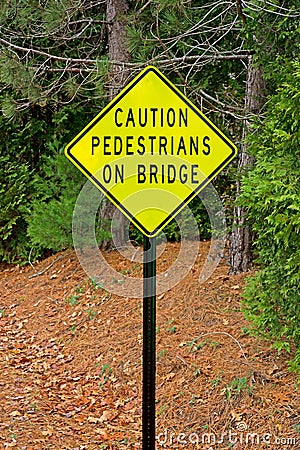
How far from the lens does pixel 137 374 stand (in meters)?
5.21

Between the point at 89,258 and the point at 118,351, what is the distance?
203 cm

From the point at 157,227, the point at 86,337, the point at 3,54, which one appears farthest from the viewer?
the point at 3,54

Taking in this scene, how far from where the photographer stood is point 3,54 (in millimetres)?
6516

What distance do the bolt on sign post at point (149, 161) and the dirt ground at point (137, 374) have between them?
127 cm

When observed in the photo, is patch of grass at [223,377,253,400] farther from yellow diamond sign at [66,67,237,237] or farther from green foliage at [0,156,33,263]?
green foliage at [0,156,33,263]

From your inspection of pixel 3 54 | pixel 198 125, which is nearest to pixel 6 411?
pixel 198 125

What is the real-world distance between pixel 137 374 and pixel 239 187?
196 cm

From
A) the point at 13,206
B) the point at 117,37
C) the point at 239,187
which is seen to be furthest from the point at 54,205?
the point at 239,187

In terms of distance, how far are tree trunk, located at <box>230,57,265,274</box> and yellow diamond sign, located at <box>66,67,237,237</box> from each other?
230 cm

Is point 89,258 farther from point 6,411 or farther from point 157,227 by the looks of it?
point 157,227

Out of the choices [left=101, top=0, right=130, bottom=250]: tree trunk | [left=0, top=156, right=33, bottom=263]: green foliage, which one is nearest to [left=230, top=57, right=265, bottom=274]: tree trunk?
[left=101, top=0, right=130, bottom=250]: tree trunk

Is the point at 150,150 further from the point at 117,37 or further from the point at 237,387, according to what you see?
the point at 117,37

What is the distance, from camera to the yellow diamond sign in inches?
124

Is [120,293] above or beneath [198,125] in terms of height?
beneath
